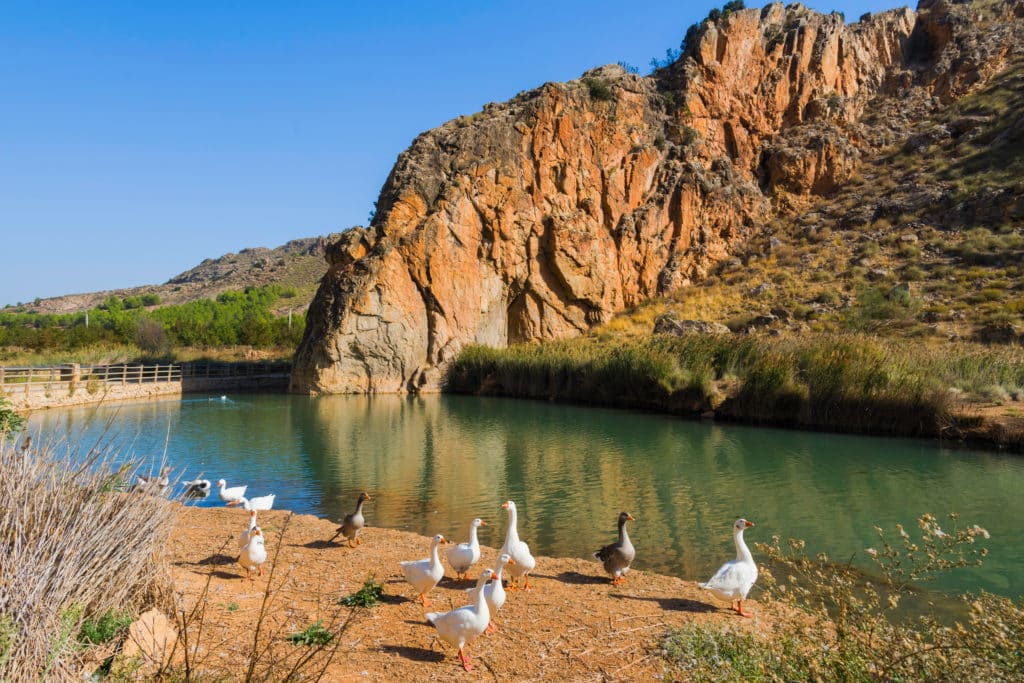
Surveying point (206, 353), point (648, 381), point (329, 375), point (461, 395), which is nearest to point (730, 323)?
point (648, 381)

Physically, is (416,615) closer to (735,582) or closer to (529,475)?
(735,582)

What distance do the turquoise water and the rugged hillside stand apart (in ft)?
273

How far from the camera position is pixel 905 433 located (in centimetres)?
2247

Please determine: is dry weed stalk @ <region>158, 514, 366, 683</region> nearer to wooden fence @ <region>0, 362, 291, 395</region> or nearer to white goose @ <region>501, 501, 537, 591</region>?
white goose @ <region>501, 501, 537, 591</region>

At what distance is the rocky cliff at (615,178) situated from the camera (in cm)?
4581

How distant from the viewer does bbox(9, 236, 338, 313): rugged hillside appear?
12162 centimetres

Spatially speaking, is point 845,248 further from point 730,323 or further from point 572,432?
point 572,432

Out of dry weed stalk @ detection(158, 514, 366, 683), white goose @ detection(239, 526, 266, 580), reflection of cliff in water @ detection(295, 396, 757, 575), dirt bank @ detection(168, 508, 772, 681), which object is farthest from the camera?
reflection of cliff in water @ detection(295, 396, 757, 575)

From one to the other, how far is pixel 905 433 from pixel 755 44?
5019 cm

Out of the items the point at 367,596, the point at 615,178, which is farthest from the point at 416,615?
the point at 615,178

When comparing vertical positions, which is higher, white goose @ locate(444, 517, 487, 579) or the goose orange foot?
white goose @ locate(444, 517, 487, 579)

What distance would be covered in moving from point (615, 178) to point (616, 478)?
41989 mm

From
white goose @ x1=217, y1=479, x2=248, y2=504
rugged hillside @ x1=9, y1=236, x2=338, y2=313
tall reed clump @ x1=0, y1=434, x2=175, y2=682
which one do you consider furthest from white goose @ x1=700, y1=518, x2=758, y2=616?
rugged hillside @ x1=9, y1=236, x2=338, y2=313

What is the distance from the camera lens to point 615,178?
2149 inches
